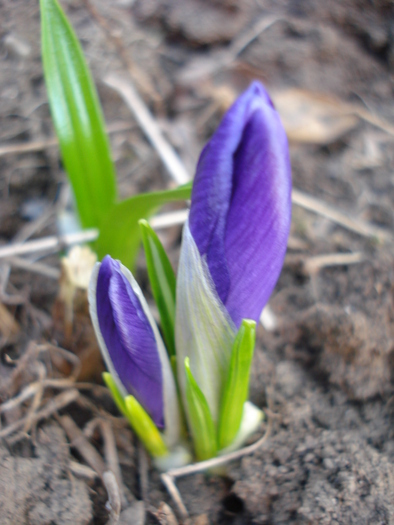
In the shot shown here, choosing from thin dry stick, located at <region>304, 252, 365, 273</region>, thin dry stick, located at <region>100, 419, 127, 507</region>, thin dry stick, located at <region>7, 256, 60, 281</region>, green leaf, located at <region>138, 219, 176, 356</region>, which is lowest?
thin dry stick, located at <region>304, 252, 365, 273</region>

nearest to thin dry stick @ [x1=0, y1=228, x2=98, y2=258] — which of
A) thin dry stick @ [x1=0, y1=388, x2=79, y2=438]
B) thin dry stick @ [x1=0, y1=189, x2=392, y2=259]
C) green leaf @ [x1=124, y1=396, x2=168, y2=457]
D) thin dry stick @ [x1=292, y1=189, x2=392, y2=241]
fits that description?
thin dry stick @ [x1=0, y1=189, x2=392, y2=259]

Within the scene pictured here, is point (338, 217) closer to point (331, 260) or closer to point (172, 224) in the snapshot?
point (331, 260)

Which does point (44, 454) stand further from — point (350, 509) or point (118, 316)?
point (350, 509)

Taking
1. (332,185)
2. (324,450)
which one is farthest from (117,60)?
(324,450)

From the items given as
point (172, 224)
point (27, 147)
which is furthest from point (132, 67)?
point (172, 224)

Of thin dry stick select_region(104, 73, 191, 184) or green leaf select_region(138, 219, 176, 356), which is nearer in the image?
green leaf select_region(138, 219, 176, 356)

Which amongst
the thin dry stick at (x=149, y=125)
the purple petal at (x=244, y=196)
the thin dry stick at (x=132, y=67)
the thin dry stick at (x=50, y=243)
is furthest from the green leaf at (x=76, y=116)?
the thin dry stick at (x=132, y=67)

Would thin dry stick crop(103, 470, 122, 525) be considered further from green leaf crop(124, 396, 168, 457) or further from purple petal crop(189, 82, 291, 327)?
purple petal crop(189, 82, 291, 327)
